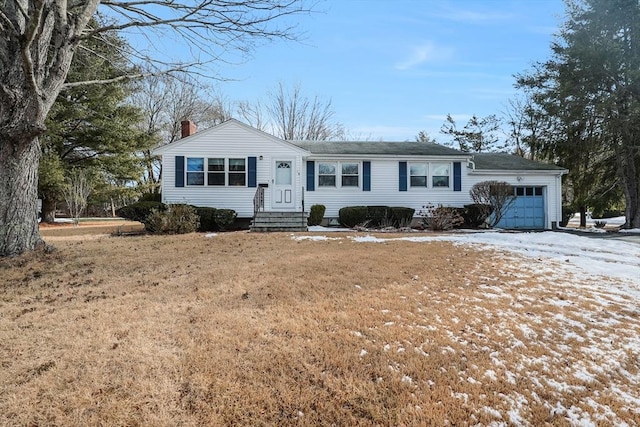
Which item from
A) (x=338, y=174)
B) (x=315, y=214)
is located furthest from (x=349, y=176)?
(x=315, y=214)

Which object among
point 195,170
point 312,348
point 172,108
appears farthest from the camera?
point 172,108

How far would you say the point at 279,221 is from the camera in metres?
12.6

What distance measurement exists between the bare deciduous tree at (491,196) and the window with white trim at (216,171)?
1099cm

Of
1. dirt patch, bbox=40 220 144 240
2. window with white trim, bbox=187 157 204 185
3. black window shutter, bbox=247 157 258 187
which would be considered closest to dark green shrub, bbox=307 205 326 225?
black window shutter, bbox=247 157 258 187

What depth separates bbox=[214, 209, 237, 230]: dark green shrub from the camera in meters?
12.9

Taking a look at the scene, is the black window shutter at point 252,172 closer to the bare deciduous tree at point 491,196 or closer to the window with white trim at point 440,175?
the window with white trim at point 440,175

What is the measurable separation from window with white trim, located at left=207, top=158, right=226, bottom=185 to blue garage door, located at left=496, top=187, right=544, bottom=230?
43.9 ft

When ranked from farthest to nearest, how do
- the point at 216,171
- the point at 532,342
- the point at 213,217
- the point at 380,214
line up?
the point at 380,214 < the point at 216,171 < the point at 213,217 < the point at 532,342

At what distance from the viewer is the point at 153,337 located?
3.09m

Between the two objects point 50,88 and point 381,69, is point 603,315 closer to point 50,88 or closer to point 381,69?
point 50,88

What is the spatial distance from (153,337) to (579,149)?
66.5 feet

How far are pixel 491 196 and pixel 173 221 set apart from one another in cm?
1260

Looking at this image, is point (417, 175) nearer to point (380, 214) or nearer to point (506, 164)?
point (380, 214)

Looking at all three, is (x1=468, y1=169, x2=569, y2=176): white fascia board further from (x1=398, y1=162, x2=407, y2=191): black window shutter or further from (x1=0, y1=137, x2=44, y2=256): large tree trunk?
(x1=0, y1=137, x2=44, y2=256): large tree trunk
